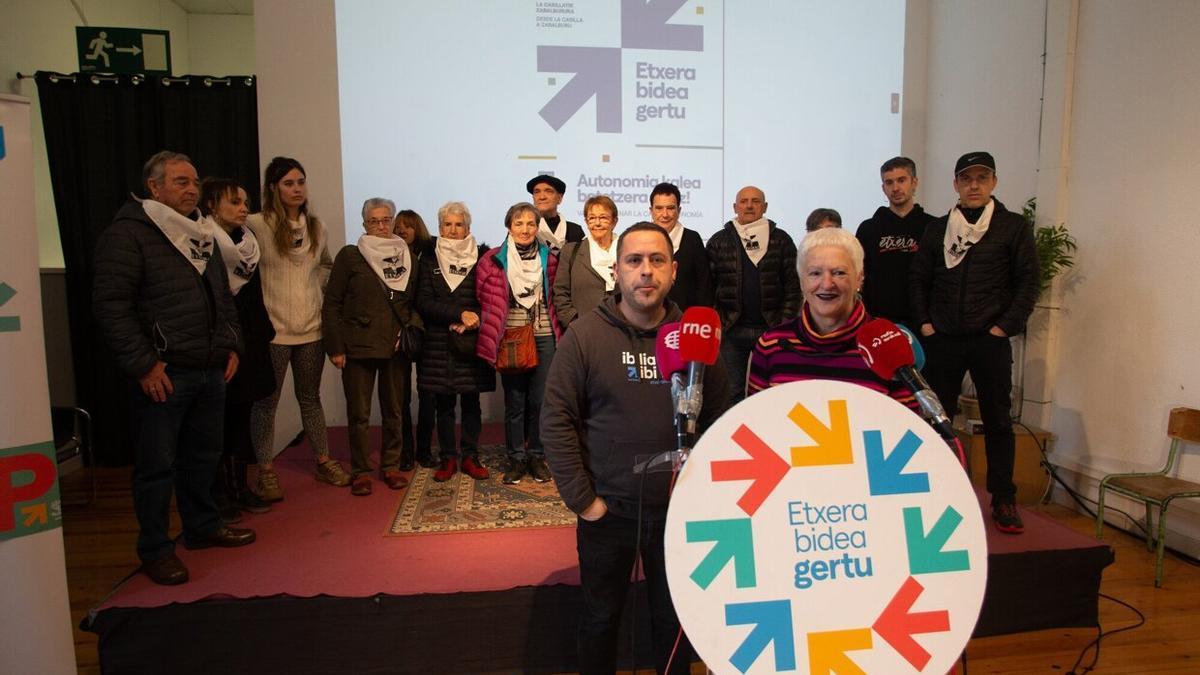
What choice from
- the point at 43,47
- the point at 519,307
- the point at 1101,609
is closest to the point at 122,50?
the point at 43,47

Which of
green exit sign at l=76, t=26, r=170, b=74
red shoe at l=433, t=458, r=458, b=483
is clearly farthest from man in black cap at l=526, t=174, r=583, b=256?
green exit sign at l=76, t=26, r=170, b=74

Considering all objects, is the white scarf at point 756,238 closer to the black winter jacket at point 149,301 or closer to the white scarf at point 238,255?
the white scarf at point 238,255

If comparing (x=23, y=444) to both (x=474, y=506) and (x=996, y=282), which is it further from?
(x=996, y=282)

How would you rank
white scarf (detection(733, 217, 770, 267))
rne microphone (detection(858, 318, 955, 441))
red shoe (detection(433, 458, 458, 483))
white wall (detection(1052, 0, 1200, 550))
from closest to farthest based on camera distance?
rne microphone (detection(858, 318, 955, 441)) < white wall (detection(1052, 0, 1200, 550)) < red shoe (detection(433, 458, 458, 483)) < white scarf (detection(733, 217, 770, 267))

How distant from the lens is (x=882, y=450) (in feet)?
3.84

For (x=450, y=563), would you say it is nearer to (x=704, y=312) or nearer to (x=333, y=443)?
(x=704, y=312)

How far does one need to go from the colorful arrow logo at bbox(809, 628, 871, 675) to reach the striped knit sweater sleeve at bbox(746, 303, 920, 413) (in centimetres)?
54

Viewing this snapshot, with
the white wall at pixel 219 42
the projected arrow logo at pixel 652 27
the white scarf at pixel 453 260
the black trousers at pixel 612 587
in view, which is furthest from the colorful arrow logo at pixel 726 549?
the white wall at pixel 219 42

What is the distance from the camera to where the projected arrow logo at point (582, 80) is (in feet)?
14.7

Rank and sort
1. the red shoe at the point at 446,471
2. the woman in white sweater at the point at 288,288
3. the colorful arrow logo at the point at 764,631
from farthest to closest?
the red shoe at the point at 446,471 < the woman in white sweater at the point at 288,288 < the colorful arrow logo at the point at 764,631

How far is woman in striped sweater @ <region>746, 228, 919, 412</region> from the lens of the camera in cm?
157

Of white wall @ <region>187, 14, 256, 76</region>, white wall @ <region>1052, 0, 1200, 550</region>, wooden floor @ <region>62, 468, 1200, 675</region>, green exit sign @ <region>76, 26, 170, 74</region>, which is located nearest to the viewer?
wooden floor @ <region>62, 468, 1200, 675</region>

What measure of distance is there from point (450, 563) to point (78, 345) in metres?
3.43

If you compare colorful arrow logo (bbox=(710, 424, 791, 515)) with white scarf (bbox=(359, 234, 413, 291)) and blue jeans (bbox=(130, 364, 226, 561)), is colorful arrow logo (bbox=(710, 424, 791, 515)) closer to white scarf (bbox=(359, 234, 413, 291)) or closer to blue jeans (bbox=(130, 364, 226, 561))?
blue jeans (bbox=(130, 364, 226, 561))
